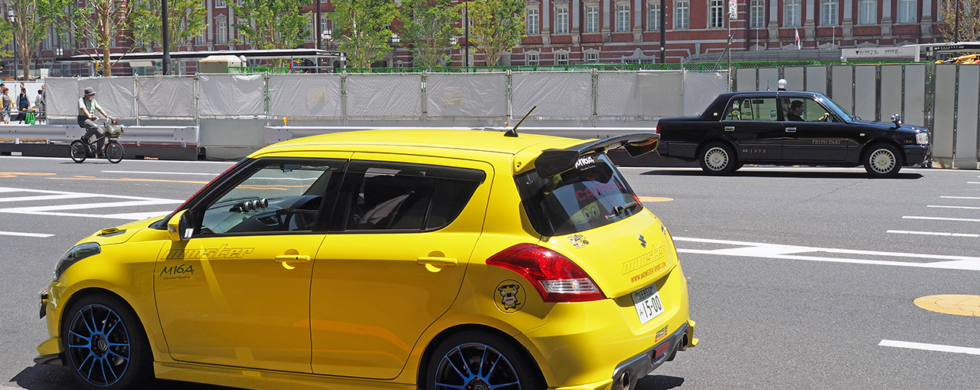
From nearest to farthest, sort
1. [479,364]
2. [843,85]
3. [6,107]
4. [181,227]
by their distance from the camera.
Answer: [479,364] → [181,227] → [843,85] → [6,107]

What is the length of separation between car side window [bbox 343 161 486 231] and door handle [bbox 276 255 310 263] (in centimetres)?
24

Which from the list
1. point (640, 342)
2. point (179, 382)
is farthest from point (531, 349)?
point (179, 382)

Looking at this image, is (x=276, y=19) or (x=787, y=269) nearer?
(x=787, y=269)

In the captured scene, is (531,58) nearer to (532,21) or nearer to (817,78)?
(532,21)

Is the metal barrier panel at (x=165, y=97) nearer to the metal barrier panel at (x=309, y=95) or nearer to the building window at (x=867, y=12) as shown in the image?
the metal barrier panel at (x=309, y=95)

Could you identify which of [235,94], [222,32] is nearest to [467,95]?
[235,94]

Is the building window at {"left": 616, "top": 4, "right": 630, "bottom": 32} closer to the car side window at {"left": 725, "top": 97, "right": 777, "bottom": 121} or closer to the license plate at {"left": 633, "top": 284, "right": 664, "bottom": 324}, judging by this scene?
the car side window at {"left": 725, "top": 97, "right": 777, "bottom": 121}

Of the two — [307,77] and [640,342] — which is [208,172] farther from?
[640,342]

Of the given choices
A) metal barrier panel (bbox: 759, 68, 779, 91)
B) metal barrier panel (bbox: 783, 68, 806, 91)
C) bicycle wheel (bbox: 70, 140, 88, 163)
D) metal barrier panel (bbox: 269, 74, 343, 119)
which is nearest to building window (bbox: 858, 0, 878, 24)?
metal barrier panel (bbox: 759, 68, 779, 91)

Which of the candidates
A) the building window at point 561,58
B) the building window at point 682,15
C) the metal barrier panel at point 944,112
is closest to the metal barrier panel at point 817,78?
the metal barrier panel at point 944,112

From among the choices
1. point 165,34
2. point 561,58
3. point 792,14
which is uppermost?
point 792,14

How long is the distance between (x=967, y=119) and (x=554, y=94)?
33.4 feet

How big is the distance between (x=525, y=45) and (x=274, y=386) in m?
74.9

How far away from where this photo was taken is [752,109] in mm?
17484
